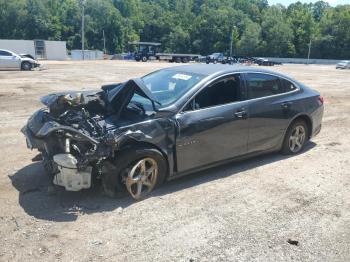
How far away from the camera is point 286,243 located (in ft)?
12.8

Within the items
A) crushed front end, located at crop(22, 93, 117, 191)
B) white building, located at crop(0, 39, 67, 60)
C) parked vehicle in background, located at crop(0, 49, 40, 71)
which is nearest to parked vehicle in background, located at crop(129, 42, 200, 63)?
white building, located at crop(0, 39, 67, 60)

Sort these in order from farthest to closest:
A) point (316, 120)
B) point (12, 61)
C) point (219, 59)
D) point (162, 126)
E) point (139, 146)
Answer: point (219, 59)
point (12, 61)
point (316, 120)
point (162, 126)
point (139, 146)

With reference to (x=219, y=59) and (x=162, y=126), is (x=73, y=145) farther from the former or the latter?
(x=219, y=59)

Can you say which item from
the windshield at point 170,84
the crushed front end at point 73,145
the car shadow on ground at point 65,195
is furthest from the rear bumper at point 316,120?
the crushed front end at point 73,145

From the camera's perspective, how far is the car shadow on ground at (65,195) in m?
4.43

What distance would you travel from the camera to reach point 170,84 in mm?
5543

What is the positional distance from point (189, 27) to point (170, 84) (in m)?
114

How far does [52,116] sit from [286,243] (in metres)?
3.29

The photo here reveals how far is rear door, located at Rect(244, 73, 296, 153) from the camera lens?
5.79m

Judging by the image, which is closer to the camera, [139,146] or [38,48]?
[139,146]

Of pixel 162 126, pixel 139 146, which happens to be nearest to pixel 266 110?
pixel 162 126

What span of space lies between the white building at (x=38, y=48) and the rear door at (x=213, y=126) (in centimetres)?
5891

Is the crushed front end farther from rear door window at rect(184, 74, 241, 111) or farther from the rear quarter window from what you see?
the rear quarter window

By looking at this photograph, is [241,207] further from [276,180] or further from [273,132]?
[273,132]
